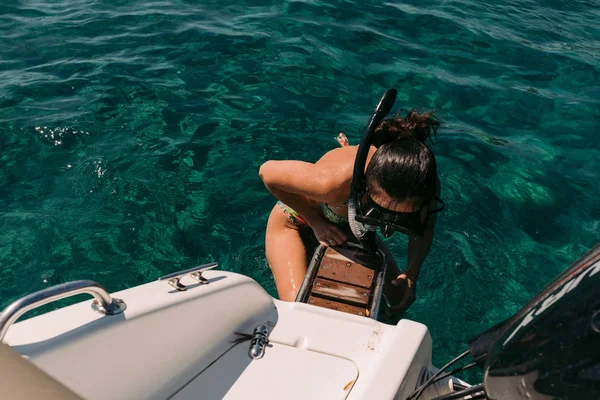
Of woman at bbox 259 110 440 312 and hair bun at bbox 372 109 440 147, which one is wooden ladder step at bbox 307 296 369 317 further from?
hair bun at bbox 372 109 440 147

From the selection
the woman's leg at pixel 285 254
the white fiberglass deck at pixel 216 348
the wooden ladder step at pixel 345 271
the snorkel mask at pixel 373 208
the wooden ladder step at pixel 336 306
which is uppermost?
the snorkel mask at pixel 373 208

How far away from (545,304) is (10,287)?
2.98 meters

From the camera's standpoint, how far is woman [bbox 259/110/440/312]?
2162 millimetres

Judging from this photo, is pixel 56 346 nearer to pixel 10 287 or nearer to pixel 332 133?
pixel 10 287

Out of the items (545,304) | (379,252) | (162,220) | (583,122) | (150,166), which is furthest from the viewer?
(583,122)

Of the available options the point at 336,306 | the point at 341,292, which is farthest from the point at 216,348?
the point at 341,292

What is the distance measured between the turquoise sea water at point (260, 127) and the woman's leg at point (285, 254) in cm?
39

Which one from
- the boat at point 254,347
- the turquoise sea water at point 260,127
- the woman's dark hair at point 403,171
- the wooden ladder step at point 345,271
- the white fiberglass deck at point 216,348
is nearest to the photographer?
the boat at point 254,347

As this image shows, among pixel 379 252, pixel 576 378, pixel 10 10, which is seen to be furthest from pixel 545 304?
pixel 10 10

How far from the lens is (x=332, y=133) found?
474 cm

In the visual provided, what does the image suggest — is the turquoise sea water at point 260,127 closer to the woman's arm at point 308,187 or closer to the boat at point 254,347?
the woman's arm at point 308,187

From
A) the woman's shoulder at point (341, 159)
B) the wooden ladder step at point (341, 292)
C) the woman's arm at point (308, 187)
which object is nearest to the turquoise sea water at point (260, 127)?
the woman's arm at point (308, 187)

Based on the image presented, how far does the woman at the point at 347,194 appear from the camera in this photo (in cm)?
216

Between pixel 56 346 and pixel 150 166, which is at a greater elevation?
pixel 56 346
